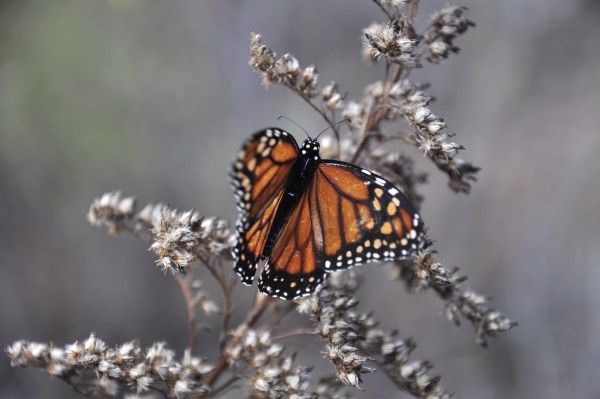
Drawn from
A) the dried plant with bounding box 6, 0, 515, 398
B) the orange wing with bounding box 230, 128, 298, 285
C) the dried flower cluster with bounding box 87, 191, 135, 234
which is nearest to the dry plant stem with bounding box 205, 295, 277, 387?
the dried plant with bounding box 6, 0, 515, 398

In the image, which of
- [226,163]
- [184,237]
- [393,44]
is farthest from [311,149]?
[226,163]

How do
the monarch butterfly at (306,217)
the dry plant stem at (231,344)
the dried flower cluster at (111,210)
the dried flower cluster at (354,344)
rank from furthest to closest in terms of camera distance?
the dried flower cluster at (111,210)
the dry plant stem at (231,344)
the monarch butterfly at (306,217)
the dried flower cluster at (354,344)

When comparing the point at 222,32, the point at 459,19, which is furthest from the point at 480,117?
the point at 459,19

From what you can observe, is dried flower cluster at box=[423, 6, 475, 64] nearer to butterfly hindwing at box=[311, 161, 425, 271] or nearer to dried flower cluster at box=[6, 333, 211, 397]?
butterfly hindwing at box=[311, 161, 425, 271]

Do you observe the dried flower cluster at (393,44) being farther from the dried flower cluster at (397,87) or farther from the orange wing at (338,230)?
the orange wing at (338,230)

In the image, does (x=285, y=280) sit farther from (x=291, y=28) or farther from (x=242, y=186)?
(x=291, y=28)

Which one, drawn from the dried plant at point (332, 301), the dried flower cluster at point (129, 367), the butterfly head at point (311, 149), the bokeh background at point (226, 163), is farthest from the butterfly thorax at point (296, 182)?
the bokeh background at point (226, 163)

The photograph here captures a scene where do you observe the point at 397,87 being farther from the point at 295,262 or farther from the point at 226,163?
the point at 226,163

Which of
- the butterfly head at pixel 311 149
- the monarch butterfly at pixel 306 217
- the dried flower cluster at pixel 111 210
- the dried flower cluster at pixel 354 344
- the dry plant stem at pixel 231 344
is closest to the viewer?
the dried flower cluster at pixel 354 344
